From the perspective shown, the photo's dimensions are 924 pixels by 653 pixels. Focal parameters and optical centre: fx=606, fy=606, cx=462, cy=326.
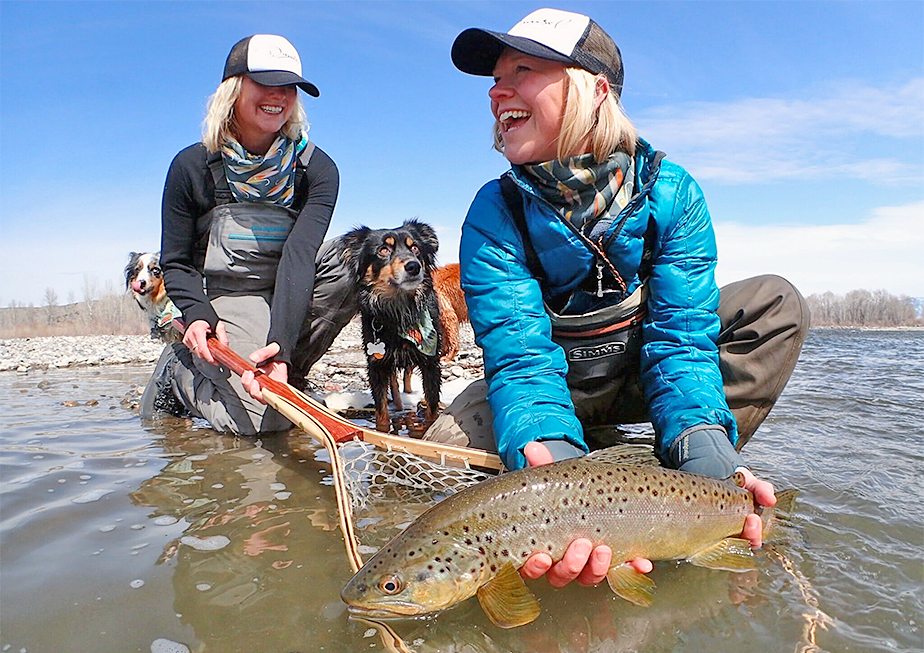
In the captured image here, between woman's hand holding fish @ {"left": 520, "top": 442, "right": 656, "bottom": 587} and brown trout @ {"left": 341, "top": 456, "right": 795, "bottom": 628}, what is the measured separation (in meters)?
0.03

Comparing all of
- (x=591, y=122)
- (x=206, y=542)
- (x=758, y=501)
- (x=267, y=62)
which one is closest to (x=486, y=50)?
(x=591, y=122)

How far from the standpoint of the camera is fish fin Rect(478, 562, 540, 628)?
189 cm

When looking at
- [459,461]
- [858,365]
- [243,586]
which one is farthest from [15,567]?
[858,365]

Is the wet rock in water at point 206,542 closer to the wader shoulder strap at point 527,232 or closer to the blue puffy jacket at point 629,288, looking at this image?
the blue puffy jacket at point 629,288

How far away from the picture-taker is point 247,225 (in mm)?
4613

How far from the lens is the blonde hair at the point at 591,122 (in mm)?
2785

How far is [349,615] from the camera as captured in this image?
205 centimetres

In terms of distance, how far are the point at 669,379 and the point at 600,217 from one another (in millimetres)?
869

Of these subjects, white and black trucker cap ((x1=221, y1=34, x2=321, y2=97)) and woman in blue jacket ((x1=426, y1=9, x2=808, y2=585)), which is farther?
white and black trucker cap ((x1=221, y1=34, x2=321, y2=97))

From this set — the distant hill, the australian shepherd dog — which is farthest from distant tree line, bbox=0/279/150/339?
the australian shepherd dog

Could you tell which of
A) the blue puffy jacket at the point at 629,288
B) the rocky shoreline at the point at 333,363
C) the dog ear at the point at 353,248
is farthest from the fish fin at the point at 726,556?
the rocky shoreline at the point at 333,363

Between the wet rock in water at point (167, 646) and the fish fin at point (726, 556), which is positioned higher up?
the fish fin at point (726, 556)

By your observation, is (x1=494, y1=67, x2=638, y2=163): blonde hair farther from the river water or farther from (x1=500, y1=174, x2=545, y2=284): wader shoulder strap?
the river water

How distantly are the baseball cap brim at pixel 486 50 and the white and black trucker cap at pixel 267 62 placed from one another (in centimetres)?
152
